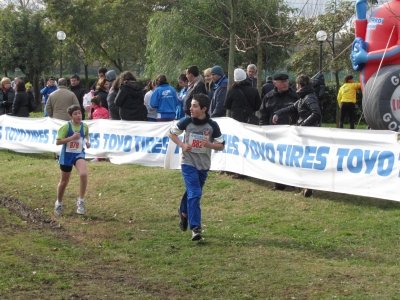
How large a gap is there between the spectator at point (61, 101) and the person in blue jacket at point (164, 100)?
239cm

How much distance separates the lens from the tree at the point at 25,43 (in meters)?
37.8

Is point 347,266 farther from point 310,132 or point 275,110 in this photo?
point 275,110

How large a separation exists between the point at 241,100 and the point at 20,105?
8.89m

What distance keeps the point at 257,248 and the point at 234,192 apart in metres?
3.47

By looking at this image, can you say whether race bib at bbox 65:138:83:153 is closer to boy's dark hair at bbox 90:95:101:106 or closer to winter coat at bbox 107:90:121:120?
winter coat at bbox 107:90:121:120

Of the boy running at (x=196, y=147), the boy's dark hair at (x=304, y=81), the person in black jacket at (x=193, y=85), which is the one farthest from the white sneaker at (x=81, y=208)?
the boy's dark hair at (x=304, y=81)

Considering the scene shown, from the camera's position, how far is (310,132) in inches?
425

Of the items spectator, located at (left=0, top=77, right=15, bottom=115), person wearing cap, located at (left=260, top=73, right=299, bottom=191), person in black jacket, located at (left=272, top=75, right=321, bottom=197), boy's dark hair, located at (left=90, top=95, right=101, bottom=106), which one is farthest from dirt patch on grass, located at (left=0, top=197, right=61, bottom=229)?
spectator, located at (left=0, top=77, right=15, bottom=115)

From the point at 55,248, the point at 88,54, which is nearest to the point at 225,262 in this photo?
the point at 55,248

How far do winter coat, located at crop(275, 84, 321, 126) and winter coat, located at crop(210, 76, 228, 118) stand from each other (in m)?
2.04

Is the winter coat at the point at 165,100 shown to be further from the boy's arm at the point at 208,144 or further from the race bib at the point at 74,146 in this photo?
the boy's arm at the point at 208,144

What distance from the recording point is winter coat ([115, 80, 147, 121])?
14922 mm

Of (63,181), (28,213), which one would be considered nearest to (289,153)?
(63,181)

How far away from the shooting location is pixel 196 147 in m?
8.66
